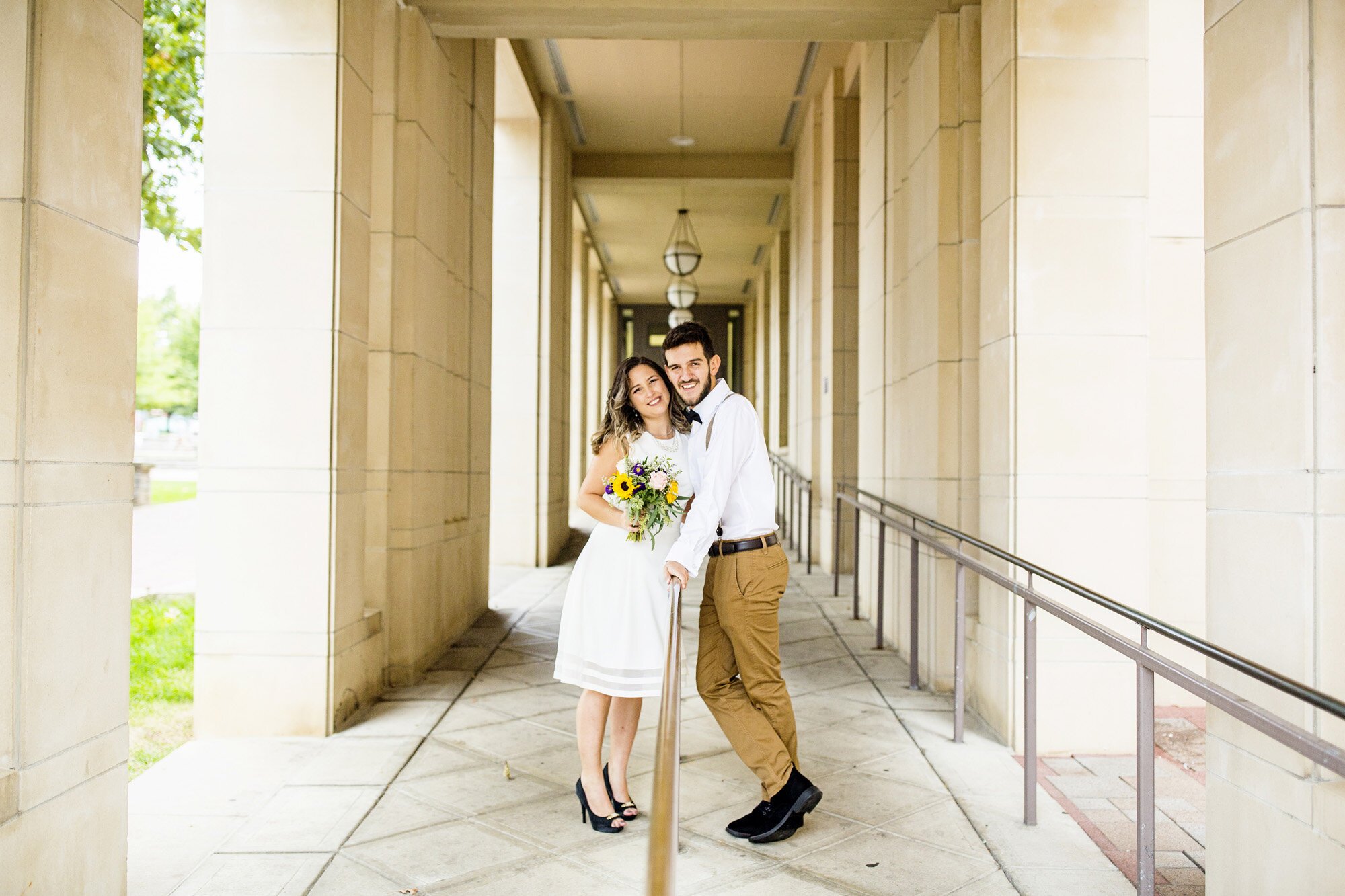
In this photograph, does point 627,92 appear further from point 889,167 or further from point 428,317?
point 428,317

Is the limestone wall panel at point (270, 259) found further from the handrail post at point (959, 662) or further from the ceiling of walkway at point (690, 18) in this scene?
the handrail post at point (959, 662)

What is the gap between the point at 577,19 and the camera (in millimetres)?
6000

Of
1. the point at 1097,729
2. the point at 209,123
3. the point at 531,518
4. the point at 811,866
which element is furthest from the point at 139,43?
the point at 531,518

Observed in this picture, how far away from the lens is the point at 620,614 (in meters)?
3.53

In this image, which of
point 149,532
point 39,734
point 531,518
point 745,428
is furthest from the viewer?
point 149,532

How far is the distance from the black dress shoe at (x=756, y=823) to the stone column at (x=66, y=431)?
198 cm

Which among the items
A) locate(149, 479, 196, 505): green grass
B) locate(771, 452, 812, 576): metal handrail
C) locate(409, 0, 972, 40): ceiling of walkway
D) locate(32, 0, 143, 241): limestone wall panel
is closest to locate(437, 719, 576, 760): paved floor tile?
locate(32, 0, 143, 241): limestone wall panel

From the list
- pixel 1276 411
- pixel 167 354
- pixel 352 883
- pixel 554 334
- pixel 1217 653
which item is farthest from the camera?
pixel 167 354

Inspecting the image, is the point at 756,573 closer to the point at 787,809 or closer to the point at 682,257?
the point at 787,809

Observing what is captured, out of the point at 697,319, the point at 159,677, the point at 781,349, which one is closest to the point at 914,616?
the point at 159,677

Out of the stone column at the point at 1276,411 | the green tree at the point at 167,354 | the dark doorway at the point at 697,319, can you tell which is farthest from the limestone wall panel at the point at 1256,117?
the green tree at the point at 167,354

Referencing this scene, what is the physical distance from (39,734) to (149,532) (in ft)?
55.1

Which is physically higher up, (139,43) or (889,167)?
(889,167)

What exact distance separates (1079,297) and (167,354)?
5429 centimetres
